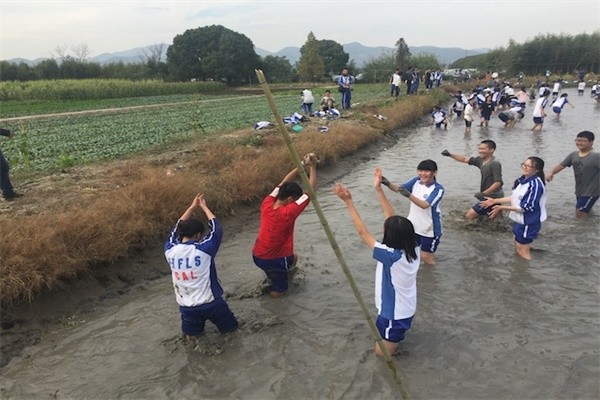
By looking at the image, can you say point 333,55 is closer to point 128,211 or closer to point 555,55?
point 555,55

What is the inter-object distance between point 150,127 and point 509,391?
702 inches

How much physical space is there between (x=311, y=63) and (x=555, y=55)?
1403 inches

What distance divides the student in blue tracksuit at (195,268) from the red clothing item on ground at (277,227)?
1.04m

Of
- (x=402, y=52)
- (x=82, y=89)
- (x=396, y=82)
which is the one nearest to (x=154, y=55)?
(x=82, y=89)

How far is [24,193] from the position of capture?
26.9ft

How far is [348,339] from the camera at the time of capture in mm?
4777

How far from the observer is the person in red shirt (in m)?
5.17

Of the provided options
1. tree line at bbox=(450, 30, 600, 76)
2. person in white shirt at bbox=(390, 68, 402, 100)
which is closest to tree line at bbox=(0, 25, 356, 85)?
tree line at bbox=(450, 30, 600, 76)

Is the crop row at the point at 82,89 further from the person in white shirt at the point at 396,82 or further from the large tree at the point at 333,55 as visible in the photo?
the person in white shirt at the point at 396,82

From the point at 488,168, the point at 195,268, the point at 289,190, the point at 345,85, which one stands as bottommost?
the point at 195,268

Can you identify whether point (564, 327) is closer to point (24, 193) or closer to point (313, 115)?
point (24, 193)

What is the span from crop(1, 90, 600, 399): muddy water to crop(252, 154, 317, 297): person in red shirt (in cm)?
54

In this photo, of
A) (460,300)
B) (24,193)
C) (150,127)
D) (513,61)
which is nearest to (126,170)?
(24,193)

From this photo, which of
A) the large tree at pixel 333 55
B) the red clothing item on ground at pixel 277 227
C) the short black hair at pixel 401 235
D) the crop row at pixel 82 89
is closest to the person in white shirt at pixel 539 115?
the red clothing item on ground at pixel 277 227
